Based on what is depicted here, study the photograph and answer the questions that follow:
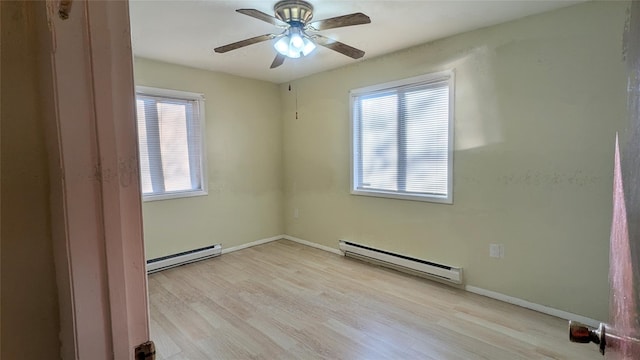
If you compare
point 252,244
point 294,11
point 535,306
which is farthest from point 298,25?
point 252,244

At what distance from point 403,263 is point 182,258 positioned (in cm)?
254

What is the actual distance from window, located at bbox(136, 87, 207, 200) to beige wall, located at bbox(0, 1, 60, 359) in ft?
10.9

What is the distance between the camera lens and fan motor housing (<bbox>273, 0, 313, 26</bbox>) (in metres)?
2.18

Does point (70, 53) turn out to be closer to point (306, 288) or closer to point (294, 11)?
point (294, 11)

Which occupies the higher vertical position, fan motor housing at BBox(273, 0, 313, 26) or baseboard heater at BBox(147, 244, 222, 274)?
fan motor housing at BBox(273, 0, 313, 26)

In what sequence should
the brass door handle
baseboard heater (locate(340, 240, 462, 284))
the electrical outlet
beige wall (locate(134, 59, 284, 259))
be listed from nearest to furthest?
the brass door handle
the electrical outlet
baseboard heater (locate(340, 240, 462, 284))
beige wall (locate(134, 59, 284, 259))

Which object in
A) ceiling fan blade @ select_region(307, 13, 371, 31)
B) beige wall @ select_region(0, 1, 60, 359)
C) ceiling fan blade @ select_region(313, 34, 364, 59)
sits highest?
ceiling fan blade @ select_region(307, 13, 371, 31)

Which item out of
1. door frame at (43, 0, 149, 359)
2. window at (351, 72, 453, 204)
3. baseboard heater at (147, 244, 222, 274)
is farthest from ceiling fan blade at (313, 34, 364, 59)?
baseboard heater at (147, 244, 222, 274)

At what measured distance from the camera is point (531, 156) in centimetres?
257

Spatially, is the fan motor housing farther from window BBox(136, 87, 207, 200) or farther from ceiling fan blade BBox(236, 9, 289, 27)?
window BBox(136, 87, 207, 200)

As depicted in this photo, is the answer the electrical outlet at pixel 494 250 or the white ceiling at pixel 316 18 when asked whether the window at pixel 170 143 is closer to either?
the white ceiling at pixel 316 18

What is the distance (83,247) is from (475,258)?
10.2 feet

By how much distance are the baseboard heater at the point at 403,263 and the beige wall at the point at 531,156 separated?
0.31 ft

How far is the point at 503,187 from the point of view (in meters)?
2.74
